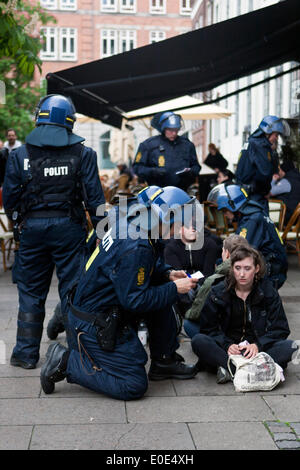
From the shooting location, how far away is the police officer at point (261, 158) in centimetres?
827

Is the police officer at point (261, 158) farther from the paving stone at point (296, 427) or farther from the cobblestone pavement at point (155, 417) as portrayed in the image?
the paving stone at point (296, 427)

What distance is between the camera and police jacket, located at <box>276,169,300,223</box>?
10594 mm

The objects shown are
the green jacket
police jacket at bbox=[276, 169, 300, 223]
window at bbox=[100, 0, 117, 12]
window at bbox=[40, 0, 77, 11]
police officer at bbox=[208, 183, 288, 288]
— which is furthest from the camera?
window at bbox=[40, 0, 77, 11]

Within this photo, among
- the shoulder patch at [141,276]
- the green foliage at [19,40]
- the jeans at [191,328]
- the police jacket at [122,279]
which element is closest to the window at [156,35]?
the green foliage at [19,40]

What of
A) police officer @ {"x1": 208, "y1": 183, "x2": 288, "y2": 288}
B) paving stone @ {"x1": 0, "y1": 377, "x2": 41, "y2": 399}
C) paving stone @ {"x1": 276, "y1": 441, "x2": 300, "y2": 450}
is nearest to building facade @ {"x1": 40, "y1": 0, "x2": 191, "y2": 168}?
police officer @ {"x1": 208, "y1": 183, "x2": 288, "y2": 288}

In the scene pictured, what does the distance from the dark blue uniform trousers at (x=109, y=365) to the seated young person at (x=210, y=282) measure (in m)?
0.94

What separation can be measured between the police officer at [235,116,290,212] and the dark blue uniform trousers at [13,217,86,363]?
130 inches

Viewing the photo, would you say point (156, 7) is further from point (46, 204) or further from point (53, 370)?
point (53, 370)

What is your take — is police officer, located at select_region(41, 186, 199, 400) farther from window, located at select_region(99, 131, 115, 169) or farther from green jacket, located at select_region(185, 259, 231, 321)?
window, located at select_region(99, 131, 115, 169)

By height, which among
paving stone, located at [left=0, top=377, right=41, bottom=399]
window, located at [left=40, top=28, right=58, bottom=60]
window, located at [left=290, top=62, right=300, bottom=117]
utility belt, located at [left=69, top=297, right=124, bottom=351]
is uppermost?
window, located at [left=40, top=28, right=58, bottom=60]

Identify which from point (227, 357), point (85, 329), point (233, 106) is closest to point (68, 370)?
point (85, 329)

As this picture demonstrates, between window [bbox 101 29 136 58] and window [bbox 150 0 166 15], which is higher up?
window [bbox 150 0 166 15]

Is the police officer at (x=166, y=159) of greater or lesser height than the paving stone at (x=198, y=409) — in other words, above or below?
above

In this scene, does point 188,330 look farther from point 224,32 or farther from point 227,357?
point 224,32
